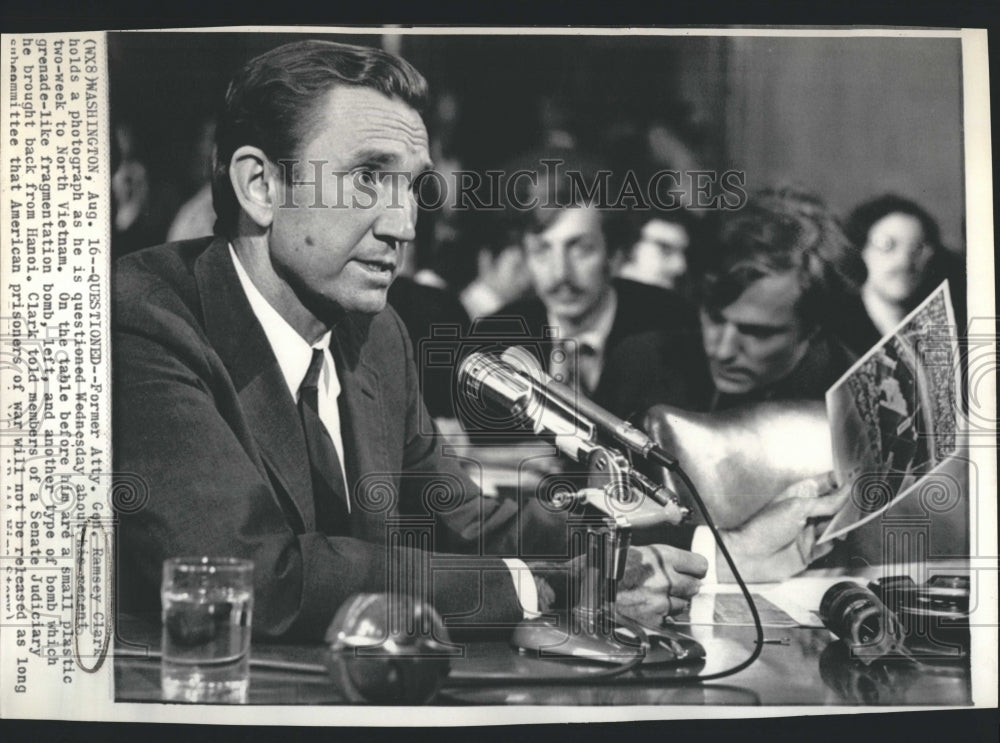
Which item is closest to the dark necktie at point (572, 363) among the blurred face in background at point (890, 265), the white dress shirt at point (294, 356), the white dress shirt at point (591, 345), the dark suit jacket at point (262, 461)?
the white dress shirt at point (591, 345)

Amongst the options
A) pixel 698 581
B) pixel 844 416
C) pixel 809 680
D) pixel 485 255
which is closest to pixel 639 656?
pixel 698 581

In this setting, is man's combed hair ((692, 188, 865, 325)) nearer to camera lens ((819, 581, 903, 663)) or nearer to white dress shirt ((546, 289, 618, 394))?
white dress shirt ((546, 289, 618, 394))

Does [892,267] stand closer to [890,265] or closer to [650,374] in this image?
[890,265]

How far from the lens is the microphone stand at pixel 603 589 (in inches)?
57.1

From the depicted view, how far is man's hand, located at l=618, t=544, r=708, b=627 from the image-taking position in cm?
146

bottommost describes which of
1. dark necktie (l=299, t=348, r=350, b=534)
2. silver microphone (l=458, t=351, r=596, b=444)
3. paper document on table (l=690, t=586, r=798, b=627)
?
paper document on table (l=690, t=586, r=798, b=627)

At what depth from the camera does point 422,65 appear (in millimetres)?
1485

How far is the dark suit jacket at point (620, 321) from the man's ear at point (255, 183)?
36 cm

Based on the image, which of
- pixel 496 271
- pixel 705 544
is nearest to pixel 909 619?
pixel 705 544

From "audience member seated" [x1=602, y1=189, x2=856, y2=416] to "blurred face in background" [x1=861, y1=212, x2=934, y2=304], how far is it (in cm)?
3

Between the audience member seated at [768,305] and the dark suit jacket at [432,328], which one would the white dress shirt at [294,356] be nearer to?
the dark suit jacket at [432,328]

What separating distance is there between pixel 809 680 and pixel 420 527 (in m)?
0.63

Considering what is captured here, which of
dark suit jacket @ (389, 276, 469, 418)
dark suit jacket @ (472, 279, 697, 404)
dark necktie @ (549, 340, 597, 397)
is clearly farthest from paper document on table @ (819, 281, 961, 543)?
dark suit jacket @ (389, 276, 469, 418)

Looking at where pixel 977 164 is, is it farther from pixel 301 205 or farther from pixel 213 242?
pixel 213 242
